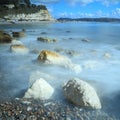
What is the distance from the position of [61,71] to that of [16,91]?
9.92 feet

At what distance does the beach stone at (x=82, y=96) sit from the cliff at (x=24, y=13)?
82973 millimetres

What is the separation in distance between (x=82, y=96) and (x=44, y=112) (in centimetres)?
114

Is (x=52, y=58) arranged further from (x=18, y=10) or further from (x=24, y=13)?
(x=24, y=13)

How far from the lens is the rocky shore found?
7086mm

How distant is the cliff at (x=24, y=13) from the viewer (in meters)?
91.9

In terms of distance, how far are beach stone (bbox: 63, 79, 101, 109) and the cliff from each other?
82973mm

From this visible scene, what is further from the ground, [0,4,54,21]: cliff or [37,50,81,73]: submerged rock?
[37,50,81,73]: submerged rock

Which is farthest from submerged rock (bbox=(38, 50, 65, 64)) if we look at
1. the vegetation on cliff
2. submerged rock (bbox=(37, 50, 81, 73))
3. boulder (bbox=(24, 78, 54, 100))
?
the vegetation on cliff

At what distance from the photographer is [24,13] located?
10231 cm

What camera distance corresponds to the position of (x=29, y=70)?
40.3ft

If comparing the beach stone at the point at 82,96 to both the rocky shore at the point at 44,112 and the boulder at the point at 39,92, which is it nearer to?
the rocky shore at the point at 44,112

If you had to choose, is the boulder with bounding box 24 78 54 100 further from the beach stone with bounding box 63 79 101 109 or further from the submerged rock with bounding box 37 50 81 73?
the submerged rock with bounding box 37 50 81 73

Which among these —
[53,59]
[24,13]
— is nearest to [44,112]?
[53,59]

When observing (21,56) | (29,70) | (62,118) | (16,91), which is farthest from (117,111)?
(21,56)
